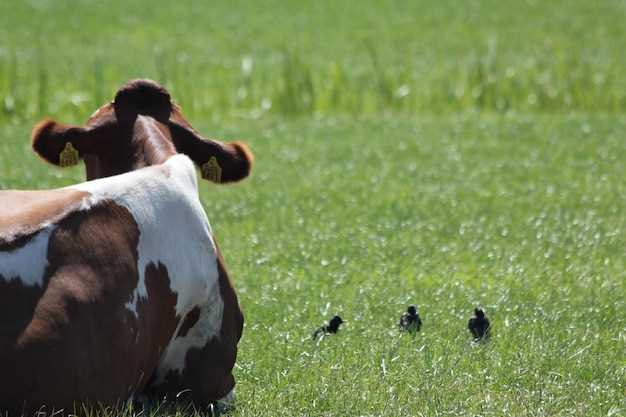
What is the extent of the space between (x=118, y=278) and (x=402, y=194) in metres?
6.37

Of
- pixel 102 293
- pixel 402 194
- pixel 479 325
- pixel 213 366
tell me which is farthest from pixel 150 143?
pixel 402 194

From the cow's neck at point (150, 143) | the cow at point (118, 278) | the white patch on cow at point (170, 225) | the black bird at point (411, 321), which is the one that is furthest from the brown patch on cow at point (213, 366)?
the black bird at point (411, 321)

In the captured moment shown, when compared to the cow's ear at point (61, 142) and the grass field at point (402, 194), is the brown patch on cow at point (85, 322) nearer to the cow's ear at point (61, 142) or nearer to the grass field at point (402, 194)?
the grass field at point (402, 194)

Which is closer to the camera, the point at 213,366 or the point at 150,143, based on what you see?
the point at 213,366

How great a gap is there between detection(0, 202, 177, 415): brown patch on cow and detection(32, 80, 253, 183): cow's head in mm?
958

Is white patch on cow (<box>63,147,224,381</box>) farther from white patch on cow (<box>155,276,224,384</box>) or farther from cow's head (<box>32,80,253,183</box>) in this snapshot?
cow's head (<box>32,80,253,183</box>)

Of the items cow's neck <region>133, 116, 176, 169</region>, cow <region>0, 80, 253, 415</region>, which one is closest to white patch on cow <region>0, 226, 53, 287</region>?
cow <region>0, 80, 253, 415</region>

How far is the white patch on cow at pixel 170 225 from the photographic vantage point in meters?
5.63

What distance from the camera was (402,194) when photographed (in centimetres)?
1150

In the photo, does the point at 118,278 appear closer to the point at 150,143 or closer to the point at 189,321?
the point at 189,321

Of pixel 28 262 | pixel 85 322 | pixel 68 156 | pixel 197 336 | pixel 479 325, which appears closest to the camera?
pixel 28 262

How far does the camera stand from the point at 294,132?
14977 millimetres

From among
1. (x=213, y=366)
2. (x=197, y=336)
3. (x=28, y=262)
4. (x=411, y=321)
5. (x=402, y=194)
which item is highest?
(x=28, y=262)

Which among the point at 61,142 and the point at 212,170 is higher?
the point at 61,142
